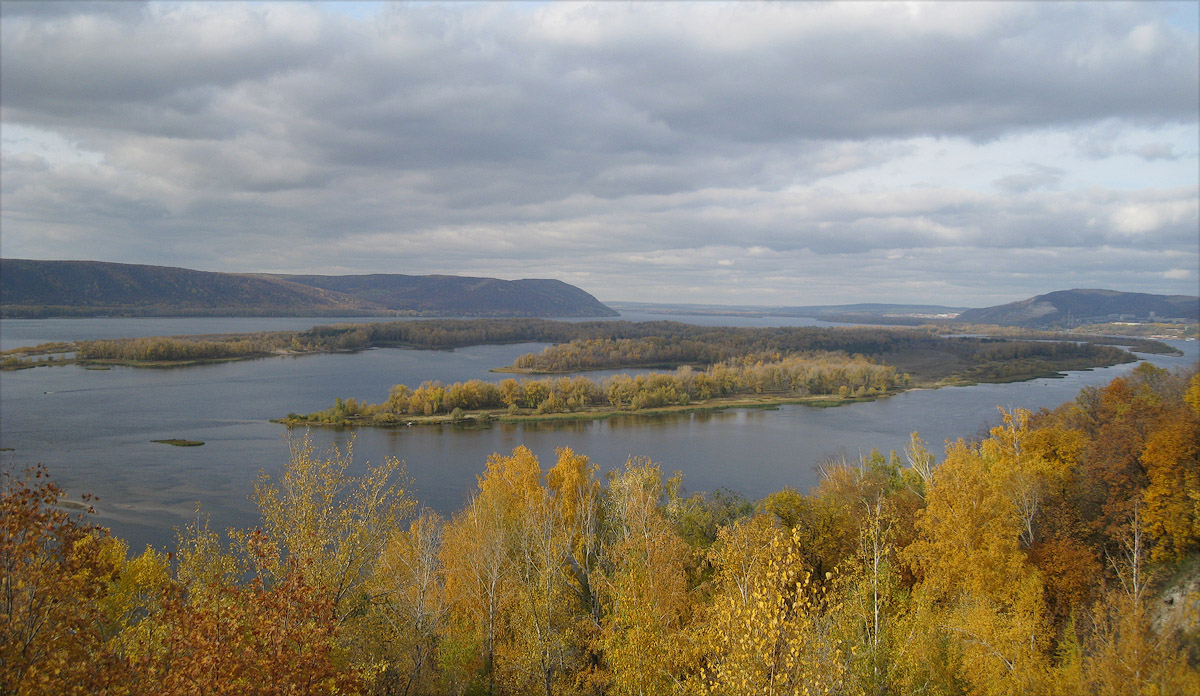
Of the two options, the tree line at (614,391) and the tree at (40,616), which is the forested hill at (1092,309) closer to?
the tree line at (614,391)

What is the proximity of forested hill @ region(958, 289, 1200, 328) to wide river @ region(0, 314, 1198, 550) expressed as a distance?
91938 mm

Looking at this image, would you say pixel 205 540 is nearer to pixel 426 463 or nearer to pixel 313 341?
pixel 426 463

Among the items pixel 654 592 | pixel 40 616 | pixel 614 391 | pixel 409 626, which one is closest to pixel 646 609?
pixel 654 592

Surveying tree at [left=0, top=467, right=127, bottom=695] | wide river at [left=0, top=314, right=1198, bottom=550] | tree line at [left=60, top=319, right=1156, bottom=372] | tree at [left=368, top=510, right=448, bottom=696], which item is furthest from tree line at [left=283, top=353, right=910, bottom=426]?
tree at [left=0, top=467, right=127, bottom=695]

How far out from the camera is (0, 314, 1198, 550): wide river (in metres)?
27.6

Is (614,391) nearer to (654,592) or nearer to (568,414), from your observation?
(568,414)

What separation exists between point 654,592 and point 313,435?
3448cm

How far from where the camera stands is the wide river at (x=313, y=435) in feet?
90.4

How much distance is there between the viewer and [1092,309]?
501 ft

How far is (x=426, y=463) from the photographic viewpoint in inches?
1307

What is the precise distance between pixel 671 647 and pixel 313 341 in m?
96.2

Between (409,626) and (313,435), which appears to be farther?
(313,435)

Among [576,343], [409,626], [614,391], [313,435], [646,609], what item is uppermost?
[576,343]

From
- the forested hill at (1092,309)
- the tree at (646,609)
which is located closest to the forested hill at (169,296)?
the forested hill at (1092,309)
